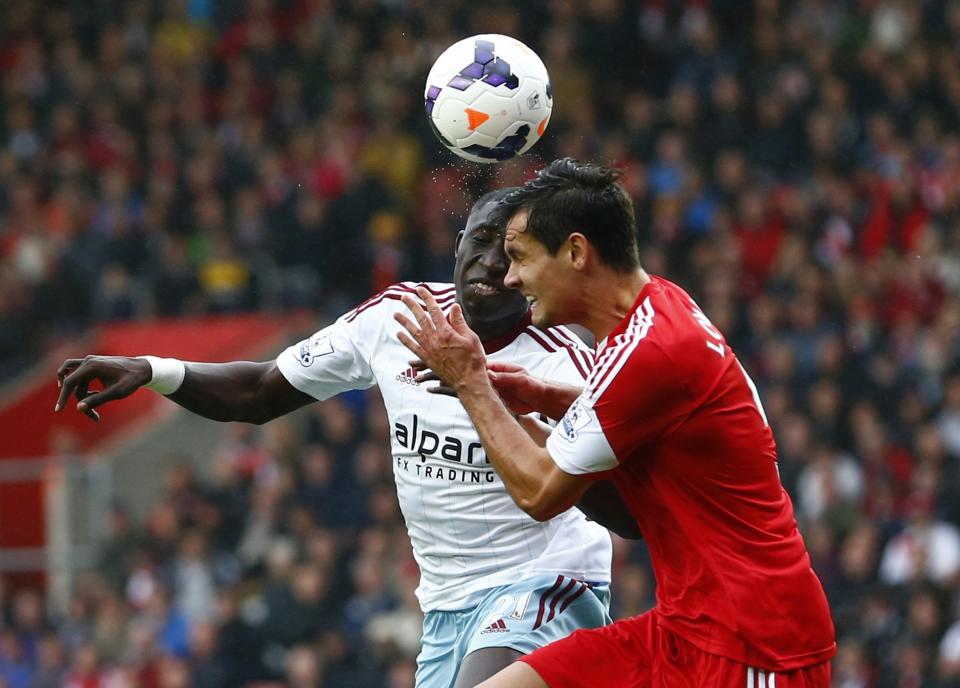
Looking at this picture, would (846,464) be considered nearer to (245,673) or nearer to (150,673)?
(245,673)

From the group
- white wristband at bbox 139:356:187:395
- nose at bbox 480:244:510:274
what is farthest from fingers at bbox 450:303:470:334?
white wristband at bbox 139:356:187:395

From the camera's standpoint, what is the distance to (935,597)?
10133 mm

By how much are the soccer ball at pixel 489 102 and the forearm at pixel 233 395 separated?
117 cm

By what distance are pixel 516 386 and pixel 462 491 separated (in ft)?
2.99

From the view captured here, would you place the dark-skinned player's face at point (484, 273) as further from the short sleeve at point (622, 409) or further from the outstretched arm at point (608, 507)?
the short sleeve at point (622, 409)

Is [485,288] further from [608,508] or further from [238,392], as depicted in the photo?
[238,392]

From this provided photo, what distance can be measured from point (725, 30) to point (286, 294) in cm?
553

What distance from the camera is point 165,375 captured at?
6141mm

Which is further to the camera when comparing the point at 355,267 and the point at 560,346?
the point at 355,267

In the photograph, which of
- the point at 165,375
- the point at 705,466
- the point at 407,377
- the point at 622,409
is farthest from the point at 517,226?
the point at 165,375

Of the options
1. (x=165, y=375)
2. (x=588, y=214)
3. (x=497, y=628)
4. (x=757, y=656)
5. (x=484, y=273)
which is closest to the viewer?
(x=757, y=656)

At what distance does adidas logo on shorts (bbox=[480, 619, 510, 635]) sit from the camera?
569 centimetres

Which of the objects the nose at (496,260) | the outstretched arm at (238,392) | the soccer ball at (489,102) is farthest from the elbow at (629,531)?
the soccer ball at (489,102)

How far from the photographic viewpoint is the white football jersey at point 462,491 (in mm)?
5934
